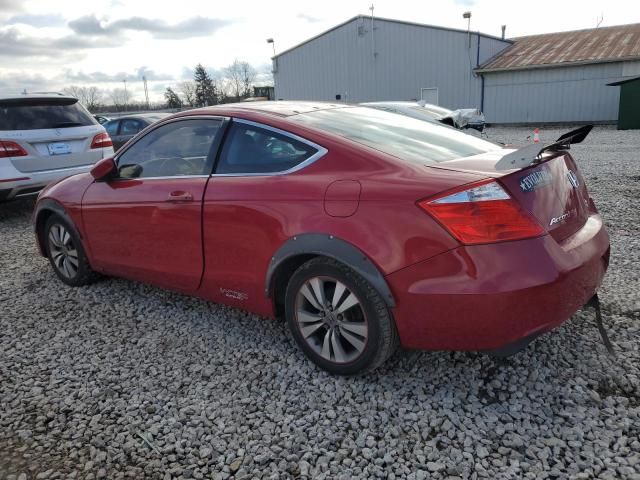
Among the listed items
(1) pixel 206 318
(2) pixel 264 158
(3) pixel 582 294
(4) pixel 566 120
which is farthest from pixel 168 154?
(4) pixel 566 120

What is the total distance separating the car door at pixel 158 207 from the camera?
3307mm

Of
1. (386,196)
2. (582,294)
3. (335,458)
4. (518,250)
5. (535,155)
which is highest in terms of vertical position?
(535,155)

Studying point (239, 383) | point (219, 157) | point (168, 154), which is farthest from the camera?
point (168, 154)

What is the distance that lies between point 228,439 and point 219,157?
5.53ft

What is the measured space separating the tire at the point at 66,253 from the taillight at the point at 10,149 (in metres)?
2.54

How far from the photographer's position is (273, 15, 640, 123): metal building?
2392 centimetres

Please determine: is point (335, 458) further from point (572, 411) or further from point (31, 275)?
point (31, 275)

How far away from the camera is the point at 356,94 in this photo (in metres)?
30.0

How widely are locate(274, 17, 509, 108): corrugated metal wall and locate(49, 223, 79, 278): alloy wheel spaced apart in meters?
25.7

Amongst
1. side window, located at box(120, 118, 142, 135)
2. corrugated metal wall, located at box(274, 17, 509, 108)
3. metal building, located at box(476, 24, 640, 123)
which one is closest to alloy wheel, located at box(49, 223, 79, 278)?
side window, located at box(120, 118, 142, 135)

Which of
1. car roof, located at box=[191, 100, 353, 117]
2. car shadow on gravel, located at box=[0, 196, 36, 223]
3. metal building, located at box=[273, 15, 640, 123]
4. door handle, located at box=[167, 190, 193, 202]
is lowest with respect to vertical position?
car shadow on gravel, located at box=[0, 196, 36, 223]

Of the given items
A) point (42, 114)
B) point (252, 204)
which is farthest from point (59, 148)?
point (252, 204)

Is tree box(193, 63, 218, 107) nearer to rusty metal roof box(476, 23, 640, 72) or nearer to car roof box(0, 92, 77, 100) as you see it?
rusty metal roof box(476, 23, 640, 72)

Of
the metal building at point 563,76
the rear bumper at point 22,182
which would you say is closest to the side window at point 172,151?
the rear bumper at point 22,182
